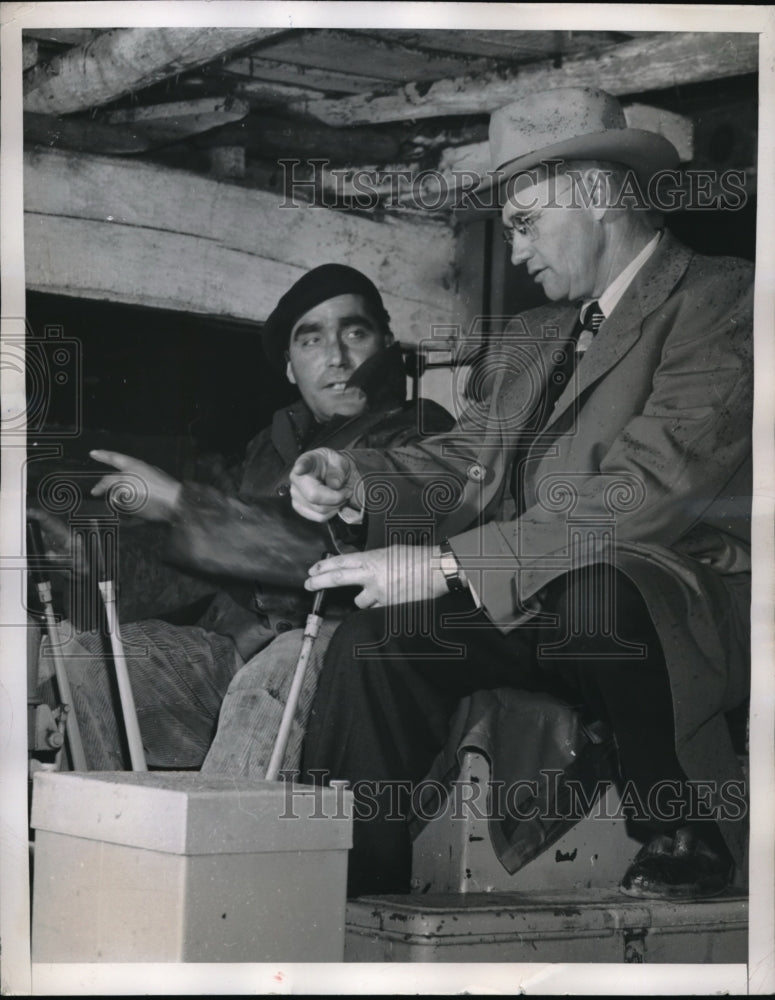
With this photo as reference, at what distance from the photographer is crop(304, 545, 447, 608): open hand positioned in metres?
3.82

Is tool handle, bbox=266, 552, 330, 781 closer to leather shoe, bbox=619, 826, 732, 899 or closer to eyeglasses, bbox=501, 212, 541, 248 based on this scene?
leather shoe, bbox=619, 826, 732, 899

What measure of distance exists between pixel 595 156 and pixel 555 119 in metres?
0.13

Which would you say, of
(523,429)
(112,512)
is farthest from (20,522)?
(523,429)

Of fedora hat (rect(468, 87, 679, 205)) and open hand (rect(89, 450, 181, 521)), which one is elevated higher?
fedora hat (rect(468, 87, 679, 205))

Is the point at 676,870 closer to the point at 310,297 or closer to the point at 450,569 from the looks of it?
the point at 450,569

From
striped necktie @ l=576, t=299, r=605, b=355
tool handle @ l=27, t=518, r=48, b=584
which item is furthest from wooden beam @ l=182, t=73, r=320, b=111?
tool handle @ l=27, t=518, r=48, b=584

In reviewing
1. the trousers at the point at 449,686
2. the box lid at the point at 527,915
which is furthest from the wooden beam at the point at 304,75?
the box lid at the point at 527,915

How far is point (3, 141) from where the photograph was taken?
3.82 meters

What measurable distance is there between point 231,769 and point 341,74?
1.67 metres

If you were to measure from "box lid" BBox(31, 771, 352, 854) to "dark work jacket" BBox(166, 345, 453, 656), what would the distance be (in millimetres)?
390

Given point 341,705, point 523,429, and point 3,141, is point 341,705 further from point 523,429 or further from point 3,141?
point 3,141

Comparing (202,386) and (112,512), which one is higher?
(202,386)

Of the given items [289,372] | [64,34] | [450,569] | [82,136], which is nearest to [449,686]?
[450,569]

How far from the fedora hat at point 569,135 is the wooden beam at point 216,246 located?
0.26m
